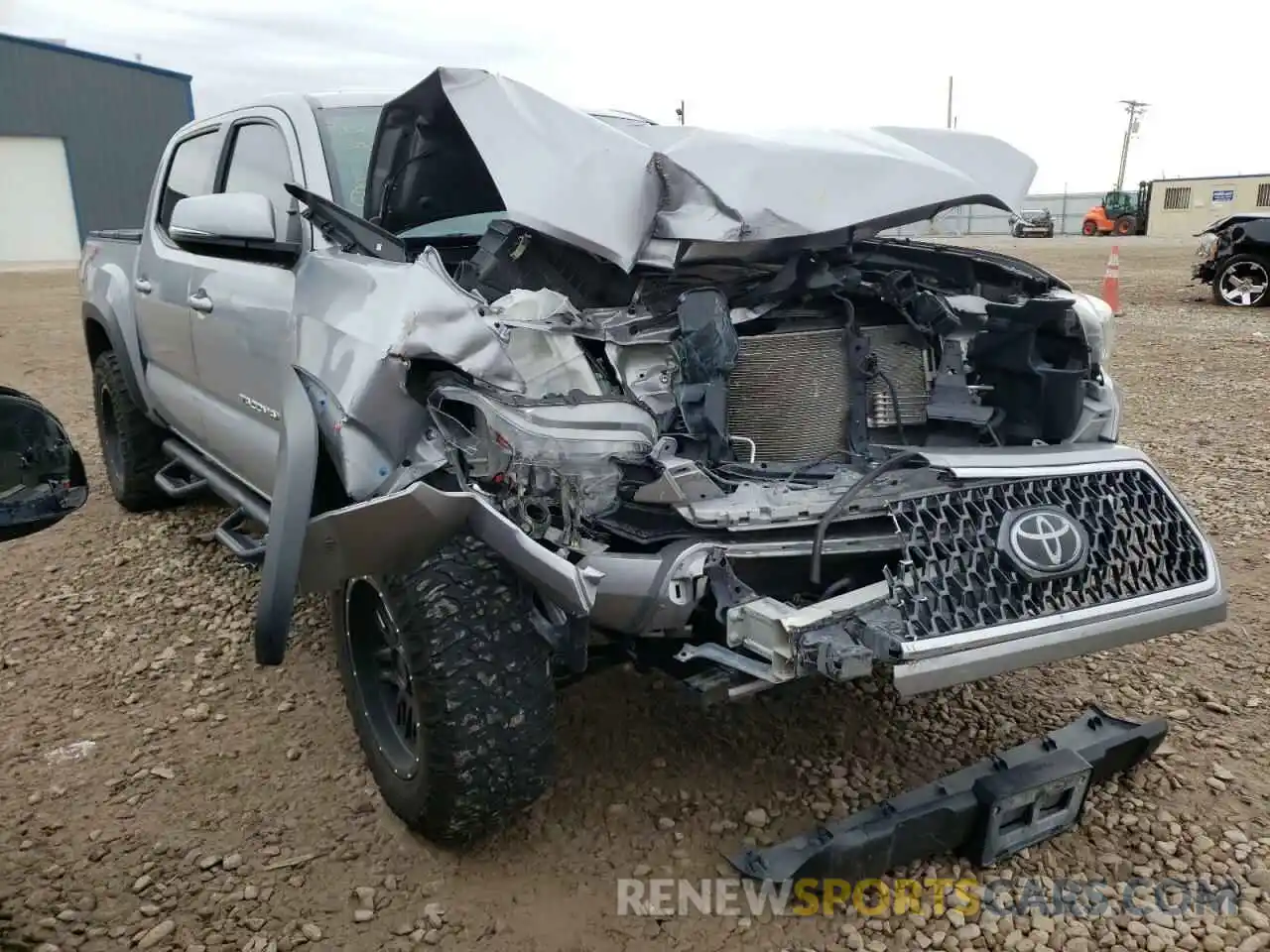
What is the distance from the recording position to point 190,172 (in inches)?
184

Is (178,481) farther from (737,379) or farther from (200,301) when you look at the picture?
(737,379)

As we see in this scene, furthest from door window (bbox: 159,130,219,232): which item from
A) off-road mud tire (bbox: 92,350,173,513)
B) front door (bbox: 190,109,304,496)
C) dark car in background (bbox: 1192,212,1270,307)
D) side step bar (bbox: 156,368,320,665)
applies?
dark car in background (bbox: 1192,212,1270,307)

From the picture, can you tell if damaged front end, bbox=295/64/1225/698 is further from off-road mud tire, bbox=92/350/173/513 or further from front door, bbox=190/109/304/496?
off-road mud tire, bbox=92/350/173/513

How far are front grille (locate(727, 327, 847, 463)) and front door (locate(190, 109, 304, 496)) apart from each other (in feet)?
4.34

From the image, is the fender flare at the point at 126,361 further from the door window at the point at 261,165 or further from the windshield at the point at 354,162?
the windshield at the point at 354,162

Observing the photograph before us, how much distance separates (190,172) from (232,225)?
198 cm

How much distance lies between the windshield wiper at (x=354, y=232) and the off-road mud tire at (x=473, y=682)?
88 centimetres

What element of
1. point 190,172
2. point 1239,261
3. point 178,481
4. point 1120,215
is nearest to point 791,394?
point 190,172

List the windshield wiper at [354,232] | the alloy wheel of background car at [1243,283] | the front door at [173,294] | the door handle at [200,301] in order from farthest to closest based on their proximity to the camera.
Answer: the alloy wheel of background car at [1243,283] < the front door at [173,294] < the door handle at [200,301] < the windshield wiper at [354,232]

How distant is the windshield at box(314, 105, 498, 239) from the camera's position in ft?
11.2

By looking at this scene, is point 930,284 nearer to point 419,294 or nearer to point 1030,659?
point 1030,659

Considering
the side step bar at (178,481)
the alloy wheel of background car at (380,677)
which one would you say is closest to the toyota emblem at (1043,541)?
the alloy wheel of background car at (380,677)

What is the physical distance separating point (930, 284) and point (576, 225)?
4.36 feet

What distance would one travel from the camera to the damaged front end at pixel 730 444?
2340 millimetres
